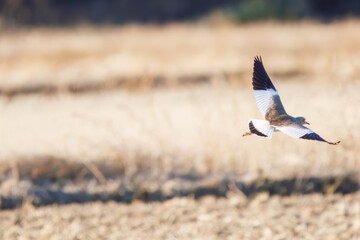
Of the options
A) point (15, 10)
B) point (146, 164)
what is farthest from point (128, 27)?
point (146, 164)

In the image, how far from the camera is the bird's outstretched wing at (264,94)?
1.36 m

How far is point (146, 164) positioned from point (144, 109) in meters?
Result: 1.71

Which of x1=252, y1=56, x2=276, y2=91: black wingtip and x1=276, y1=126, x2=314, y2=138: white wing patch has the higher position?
x1=252, y1=56, x2=276, y2=91: black wingtip

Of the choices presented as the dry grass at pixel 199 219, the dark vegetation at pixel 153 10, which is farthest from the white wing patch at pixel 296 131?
the dark vegetation at pixel 153 10

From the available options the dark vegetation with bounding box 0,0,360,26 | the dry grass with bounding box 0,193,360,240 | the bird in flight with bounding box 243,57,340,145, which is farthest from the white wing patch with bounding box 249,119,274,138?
the dark vegetation with bounding box 0,0,360,26

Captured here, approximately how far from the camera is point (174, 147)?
4.61 metres

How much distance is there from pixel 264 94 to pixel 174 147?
3206 millimetres

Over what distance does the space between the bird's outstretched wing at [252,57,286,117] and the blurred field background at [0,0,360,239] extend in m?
1.62

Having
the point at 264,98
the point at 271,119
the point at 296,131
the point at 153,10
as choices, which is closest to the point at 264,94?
the point at 264,98

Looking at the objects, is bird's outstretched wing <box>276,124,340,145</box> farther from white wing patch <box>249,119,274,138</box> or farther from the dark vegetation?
the dark vegetation

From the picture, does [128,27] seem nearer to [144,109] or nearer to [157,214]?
[144,109]

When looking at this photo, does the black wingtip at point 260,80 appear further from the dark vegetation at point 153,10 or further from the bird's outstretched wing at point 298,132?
the dark vegetation at point 153,10

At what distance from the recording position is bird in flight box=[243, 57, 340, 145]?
1204 millimetres

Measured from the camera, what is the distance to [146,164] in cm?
430
